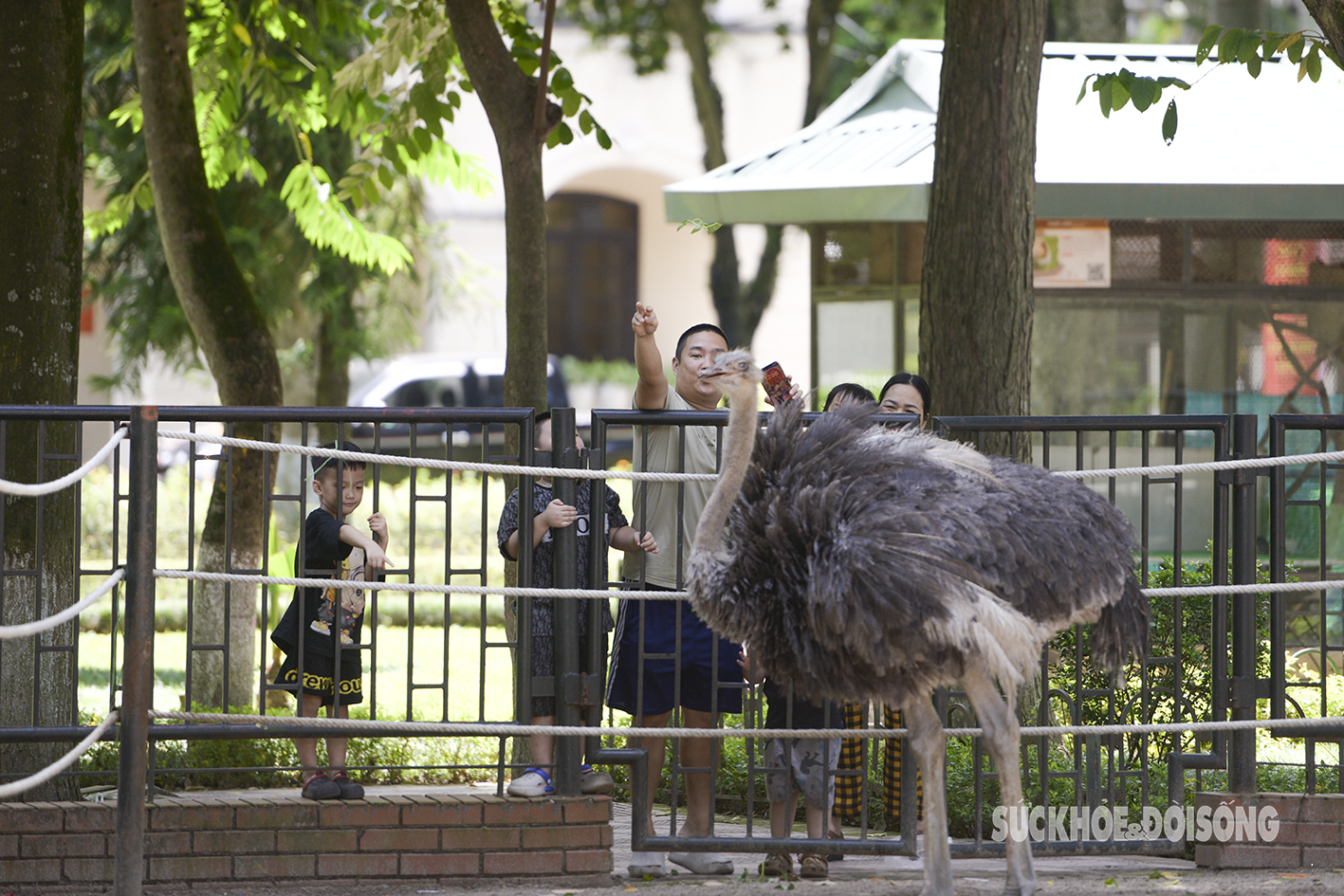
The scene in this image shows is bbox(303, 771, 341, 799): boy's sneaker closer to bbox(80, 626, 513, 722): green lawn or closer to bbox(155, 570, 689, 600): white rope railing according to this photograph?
bbox(155, 570, 689, 600): white rope railing

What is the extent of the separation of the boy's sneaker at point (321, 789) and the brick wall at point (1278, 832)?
10.5ft

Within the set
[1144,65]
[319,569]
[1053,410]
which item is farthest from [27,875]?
[1144,65]

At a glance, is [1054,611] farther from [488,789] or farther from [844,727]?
[488,789]

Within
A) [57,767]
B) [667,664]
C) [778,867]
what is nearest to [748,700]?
[667,664]

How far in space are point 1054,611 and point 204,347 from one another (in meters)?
5.25

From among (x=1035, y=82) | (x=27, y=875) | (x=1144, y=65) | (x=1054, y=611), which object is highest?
(x=1144, y=65)

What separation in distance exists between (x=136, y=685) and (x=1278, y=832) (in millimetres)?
4081

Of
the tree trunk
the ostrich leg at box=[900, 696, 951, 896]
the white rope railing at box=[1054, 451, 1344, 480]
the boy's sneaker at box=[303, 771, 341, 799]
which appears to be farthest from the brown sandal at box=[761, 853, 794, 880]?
the tree trunk

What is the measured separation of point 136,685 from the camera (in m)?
4.44

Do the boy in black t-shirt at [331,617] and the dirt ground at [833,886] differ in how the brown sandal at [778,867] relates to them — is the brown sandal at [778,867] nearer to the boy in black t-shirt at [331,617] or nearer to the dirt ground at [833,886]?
the dirt ground at [833,886]

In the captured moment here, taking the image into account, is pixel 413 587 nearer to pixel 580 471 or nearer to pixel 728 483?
pixel 580 471

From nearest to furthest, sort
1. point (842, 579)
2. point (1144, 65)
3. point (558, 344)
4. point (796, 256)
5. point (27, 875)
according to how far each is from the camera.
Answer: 1. point (842, 579)
2. point (27, 875)
3. point (1144, 65)
4. point (796, 256)
5. point (558, 344)

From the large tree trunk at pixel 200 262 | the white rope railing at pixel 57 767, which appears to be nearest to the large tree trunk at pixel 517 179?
the large tree trunk at pixel 200 262

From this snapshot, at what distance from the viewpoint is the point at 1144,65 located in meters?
9.77
